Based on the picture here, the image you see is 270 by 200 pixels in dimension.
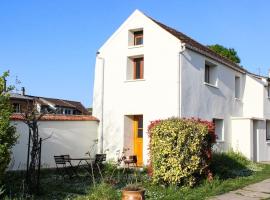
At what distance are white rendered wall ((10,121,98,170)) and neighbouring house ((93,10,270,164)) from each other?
2.96 feet

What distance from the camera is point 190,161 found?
1393 centimetres

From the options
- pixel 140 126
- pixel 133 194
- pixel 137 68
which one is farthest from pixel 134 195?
pixel 137 68

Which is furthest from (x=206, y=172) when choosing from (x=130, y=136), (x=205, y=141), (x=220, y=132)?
(x=220, y=132)

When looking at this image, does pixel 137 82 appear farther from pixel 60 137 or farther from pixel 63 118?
pixel 60 137

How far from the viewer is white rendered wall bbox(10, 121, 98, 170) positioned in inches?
702

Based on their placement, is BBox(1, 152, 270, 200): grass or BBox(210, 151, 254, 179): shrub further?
BBox(210, 151, 254, 179): shrub

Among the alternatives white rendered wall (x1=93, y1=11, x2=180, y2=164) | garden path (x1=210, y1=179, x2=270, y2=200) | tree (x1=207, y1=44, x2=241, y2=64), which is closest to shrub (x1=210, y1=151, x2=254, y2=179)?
garden path (x1=210, y1=179, x2=270, y2=200)

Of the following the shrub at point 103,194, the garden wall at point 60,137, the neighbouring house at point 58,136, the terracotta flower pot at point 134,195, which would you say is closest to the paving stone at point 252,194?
the shrub at point 103,194

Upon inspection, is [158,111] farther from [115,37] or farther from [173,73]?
[115,37]

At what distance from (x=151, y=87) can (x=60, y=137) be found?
489 centimetres

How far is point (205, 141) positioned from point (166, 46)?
724cm

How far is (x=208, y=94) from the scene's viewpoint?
22.6 m

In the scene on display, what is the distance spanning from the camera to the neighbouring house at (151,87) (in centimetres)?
2030

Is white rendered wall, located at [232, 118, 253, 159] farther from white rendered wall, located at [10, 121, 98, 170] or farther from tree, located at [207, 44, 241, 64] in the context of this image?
tree, located at [207, 44, 241, 64]
